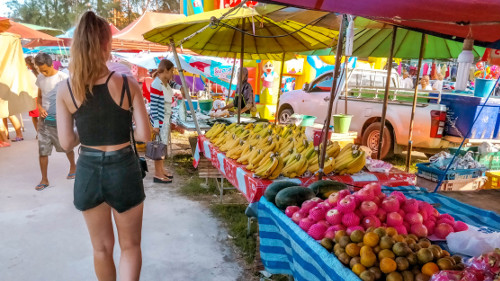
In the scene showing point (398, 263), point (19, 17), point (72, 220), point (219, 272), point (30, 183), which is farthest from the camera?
point (19, 17)

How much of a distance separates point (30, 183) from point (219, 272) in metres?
4.31

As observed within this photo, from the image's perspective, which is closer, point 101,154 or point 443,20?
point 101,154

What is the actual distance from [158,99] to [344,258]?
4.79 metres

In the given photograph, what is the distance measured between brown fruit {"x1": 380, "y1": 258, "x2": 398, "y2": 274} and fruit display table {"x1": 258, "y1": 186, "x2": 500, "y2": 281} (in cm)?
16

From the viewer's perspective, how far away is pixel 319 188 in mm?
3113

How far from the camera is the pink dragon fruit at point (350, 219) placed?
238 centimetres

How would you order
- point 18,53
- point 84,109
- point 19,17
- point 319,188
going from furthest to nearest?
point 19,17 → point 18,53 → point 319,188 → point 84,109

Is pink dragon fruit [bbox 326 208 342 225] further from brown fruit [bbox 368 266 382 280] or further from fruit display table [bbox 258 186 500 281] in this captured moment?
brown fruit [bbox 368 266 382 280]

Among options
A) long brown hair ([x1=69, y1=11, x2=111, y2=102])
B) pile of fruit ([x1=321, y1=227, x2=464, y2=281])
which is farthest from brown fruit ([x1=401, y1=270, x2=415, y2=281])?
long brown hair ([x1=69, y1=11, x2=111, y2=102])

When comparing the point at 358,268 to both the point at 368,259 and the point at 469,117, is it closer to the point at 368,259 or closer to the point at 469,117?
the point at 368,259

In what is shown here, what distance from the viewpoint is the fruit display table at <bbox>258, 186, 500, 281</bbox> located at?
2.14 m

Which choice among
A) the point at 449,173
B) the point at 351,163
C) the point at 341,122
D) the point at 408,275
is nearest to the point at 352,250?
the point at 408,275

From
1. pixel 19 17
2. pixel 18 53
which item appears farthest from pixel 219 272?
pixel 19 17

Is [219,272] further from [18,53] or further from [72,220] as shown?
[18,53]
